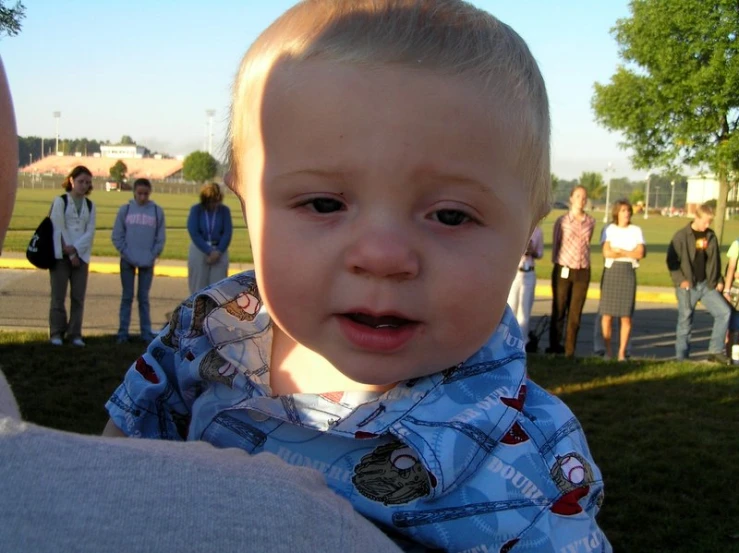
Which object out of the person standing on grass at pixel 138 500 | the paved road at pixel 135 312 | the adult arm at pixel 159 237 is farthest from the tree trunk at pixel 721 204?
the person standing on grass at pixel 138 500

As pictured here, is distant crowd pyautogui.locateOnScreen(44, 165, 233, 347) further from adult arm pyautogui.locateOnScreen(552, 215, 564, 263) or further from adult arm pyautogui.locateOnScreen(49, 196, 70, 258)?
adult arm pyautogui.locateOnScreen(552, 215, 564, 263)

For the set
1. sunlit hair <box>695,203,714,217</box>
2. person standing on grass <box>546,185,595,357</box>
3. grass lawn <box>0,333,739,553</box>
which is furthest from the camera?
sunlit hair <box>695,203,714,217</box>

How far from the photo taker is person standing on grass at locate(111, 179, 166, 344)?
10.0 metres

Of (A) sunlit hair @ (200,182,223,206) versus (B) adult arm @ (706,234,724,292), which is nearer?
(A) sunlit hair @ (200,182,223,206)

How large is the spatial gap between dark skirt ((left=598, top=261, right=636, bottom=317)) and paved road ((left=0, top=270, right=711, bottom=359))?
98cm

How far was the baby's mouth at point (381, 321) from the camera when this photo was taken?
1141 mm

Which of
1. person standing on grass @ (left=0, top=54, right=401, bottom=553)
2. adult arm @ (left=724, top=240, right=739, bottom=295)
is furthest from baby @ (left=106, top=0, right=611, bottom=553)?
adult arm @ (left=724, top=240, right=739, bottom=295)

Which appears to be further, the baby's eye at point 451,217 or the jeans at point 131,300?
the jeans at point 131,300

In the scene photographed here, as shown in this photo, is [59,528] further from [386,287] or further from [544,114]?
[544,114]

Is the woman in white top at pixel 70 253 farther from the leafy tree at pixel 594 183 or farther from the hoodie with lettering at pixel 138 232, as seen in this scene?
the leafy tree at pixel 594 183

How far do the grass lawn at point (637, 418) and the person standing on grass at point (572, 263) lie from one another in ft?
2.22

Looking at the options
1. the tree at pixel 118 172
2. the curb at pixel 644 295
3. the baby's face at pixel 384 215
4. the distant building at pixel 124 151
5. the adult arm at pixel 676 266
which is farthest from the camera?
the distant building at pixel 124 151

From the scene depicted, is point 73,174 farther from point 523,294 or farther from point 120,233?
point 523,294

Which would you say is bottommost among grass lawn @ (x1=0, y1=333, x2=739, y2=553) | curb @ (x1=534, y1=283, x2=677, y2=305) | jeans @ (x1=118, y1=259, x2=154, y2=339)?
curb @ (x1=534, y1=283, x2=677, y2=305)
